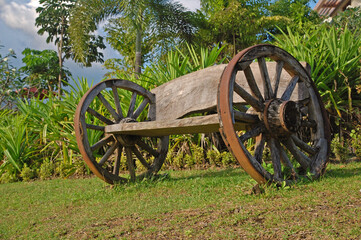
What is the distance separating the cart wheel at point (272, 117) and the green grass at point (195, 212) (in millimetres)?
224

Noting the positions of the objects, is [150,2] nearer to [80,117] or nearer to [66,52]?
[80,117]

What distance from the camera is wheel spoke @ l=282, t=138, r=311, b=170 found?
134 inches

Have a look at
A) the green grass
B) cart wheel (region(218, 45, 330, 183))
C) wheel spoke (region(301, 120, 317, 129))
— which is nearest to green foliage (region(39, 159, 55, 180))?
the green grass

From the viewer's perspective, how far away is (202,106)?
4141 millimetres

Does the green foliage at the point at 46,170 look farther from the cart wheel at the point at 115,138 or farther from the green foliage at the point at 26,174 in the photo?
the cart wheel at the point at 115,138

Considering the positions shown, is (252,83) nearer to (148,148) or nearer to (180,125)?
(180,125)

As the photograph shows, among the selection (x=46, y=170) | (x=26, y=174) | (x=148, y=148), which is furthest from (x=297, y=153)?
(x=26, y=174)

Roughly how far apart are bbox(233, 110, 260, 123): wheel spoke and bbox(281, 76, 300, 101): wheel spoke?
41cm

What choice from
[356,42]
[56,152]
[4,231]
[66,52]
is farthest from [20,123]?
[66,52]

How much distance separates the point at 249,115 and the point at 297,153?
708 millimetres

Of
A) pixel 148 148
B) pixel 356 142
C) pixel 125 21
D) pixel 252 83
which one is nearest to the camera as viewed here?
pixel 252 83

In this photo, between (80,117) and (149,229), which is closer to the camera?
(149,229)

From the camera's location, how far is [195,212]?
2668 mm

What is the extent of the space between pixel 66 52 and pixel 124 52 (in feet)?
40.4
